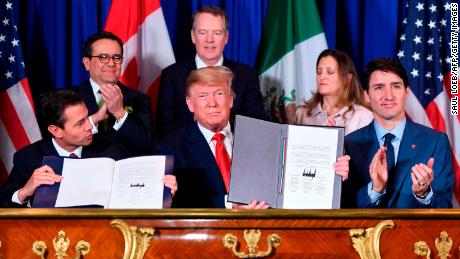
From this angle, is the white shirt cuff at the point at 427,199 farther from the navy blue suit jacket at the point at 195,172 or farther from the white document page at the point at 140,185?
the white document page at the point at 140,185

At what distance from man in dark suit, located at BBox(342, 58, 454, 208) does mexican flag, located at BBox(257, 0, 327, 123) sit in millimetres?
1265

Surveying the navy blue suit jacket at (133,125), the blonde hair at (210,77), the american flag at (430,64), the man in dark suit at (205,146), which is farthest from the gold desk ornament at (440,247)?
the american flag at (430,64)

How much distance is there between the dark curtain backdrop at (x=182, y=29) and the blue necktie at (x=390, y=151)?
5.38ft

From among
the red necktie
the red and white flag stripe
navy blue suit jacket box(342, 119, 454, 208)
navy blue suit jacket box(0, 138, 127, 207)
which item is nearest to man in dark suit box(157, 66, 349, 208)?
the red necktie

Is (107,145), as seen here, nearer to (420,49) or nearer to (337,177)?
(337,177)

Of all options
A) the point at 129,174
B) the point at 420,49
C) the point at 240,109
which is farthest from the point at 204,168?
the point at 420,49

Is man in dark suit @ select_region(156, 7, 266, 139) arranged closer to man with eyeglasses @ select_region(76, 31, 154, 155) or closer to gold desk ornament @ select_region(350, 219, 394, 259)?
man with eyeglasses @ select_region(76, 31, 154, 155)

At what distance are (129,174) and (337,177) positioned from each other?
0.91m

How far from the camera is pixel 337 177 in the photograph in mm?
3971

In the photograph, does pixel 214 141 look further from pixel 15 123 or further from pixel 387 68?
pixel 15 123

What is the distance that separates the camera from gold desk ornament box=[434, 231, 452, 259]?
3783 millimetres

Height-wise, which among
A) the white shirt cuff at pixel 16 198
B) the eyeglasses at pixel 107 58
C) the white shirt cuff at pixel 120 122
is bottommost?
the white shirt cuff at pixel 16 198

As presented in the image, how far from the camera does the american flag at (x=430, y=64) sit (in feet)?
19.7

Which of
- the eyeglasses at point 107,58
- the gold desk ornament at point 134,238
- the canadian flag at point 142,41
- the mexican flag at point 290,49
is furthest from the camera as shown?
the mexican flag at point 290,49
